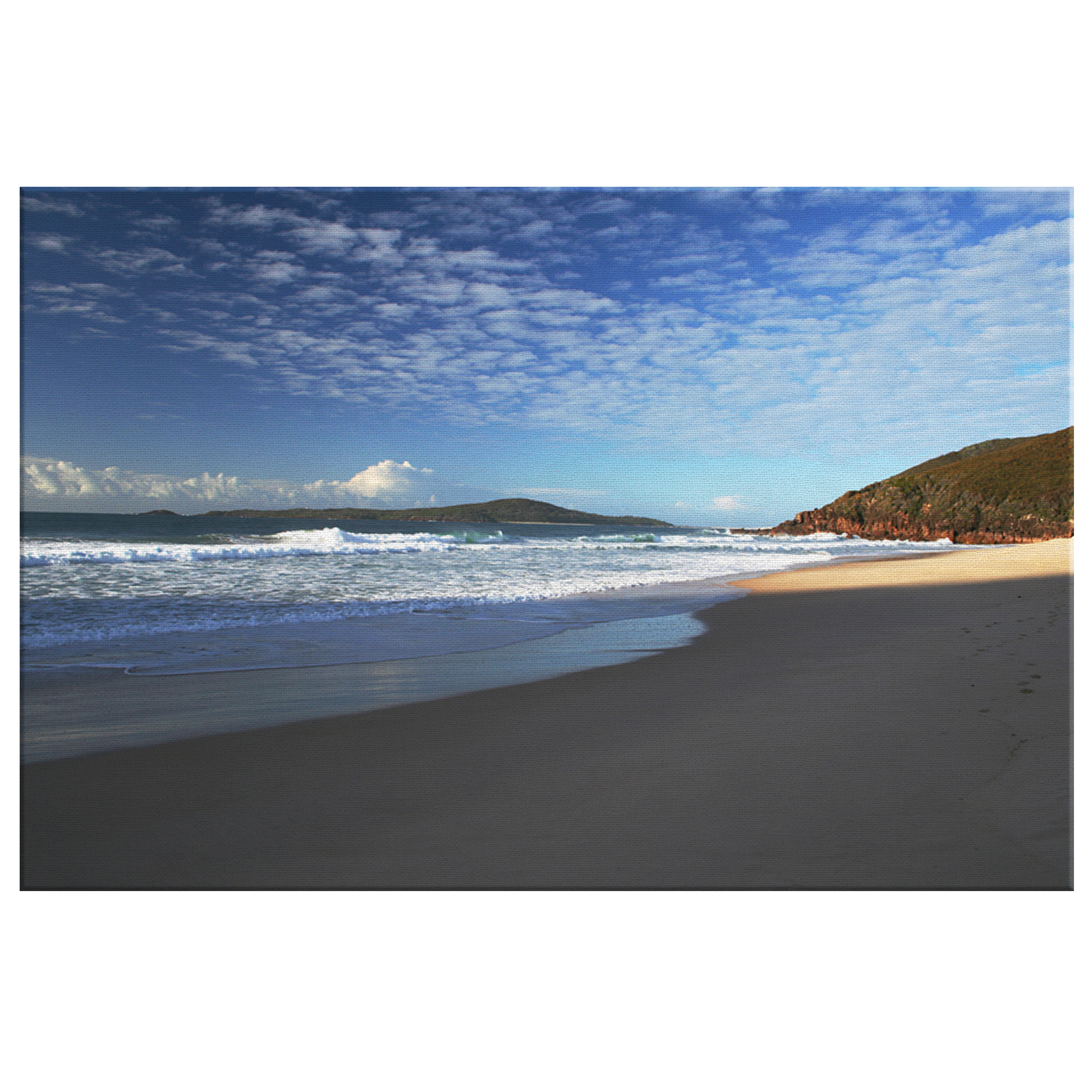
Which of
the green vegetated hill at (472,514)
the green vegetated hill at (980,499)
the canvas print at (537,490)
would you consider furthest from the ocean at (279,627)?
the green vegetated hill at (980,499)

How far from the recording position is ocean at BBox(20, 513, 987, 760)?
339 centimetres

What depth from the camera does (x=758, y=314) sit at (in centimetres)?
403

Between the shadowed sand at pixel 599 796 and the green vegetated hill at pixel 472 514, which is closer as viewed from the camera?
the shadowed sand at pixel 599 796

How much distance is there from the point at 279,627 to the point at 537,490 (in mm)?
2711

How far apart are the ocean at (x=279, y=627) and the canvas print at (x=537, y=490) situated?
0.05m

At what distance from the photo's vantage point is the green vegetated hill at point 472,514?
4539 mm

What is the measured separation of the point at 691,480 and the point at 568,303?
1488mm

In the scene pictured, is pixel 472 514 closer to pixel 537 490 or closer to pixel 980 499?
pixel 537 490

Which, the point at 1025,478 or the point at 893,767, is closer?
the point at 893,767

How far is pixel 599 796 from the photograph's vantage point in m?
2.44

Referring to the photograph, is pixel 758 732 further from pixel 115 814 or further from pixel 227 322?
pixel 227 322

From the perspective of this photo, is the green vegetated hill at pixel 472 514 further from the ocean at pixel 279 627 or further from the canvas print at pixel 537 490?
the ocean at pixel 279 627

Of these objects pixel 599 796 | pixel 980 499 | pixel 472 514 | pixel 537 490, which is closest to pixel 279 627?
pixel 472 514
